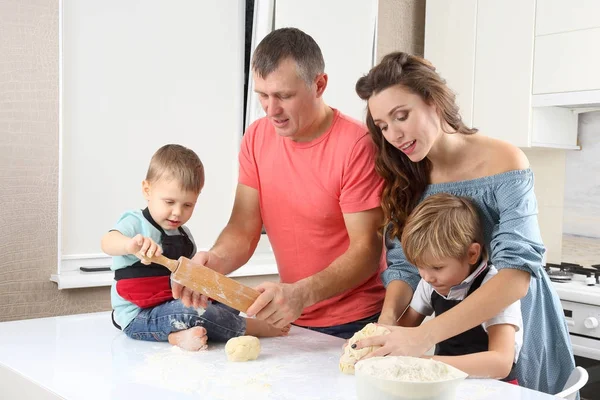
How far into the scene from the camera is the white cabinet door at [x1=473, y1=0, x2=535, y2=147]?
3119mm

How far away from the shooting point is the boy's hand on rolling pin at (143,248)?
1.40 m

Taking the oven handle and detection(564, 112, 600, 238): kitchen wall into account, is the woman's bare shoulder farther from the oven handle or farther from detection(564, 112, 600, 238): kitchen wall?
detection(564, 112, 600, 238): kitchen wall

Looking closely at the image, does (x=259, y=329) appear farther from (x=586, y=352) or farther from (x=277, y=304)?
(x=586, y=352)

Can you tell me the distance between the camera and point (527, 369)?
1616 mm

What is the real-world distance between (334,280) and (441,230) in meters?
0.30

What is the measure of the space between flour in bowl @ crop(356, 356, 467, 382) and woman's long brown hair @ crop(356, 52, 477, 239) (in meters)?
0.62

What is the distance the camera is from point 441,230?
152 centimetres

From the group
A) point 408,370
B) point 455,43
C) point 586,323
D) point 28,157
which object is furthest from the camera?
point 455,43

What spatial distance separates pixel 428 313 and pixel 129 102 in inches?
60.3

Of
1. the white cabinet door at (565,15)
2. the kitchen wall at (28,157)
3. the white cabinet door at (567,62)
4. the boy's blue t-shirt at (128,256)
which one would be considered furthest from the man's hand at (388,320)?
the white cabinet door at (565,15)

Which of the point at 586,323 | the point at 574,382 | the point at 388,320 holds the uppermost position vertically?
the point at 388,320

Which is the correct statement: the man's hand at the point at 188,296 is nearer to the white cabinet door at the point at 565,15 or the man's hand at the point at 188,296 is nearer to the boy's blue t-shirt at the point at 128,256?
the boy's blue t-shirt at the point at 128,256

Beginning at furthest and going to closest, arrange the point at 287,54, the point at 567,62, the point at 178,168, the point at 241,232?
the point at 567,62 < the point at 241,232 < the point at 287,54 < the point at 178,168

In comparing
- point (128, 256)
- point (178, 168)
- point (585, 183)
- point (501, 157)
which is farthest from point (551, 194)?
point (128, 256)
